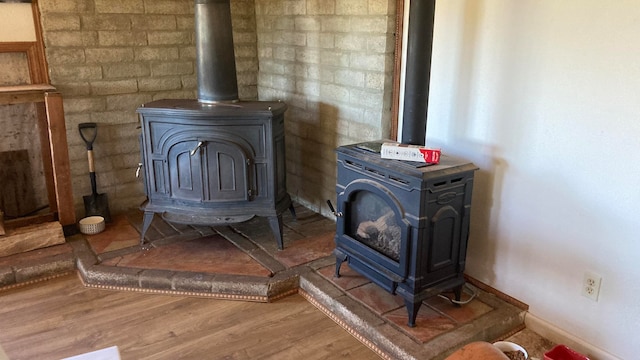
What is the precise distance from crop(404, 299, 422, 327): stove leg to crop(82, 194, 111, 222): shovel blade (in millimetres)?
2268

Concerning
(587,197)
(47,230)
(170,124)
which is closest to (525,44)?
(587,197)

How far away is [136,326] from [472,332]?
160cm

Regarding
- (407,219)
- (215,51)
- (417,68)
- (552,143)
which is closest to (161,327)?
(407,219)

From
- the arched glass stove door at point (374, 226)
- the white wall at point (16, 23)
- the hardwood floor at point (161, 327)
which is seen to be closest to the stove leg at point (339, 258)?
the arched glass stove door at point (374, 226)

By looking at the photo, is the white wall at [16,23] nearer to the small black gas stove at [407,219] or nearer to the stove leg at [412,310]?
the small black gas stove at [407,219]

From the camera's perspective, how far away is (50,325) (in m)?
2.52

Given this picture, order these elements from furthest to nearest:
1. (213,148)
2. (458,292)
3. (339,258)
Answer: (213,148) < (339,258) < (458,292)

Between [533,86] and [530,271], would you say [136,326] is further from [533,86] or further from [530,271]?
[533,86]

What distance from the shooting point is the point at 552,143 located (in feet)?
7.31

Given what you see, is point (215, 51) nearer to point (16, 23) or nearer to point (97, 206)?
point (16, 23)

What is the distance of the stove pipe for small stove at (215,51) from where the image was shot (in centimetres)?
306

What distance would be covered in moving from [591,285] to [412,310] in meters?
0.76

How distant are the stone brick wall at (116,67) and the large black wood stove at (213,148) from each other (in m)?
0.56

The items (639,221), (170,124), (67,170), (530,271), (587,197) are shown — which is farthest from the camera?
(67,170)
